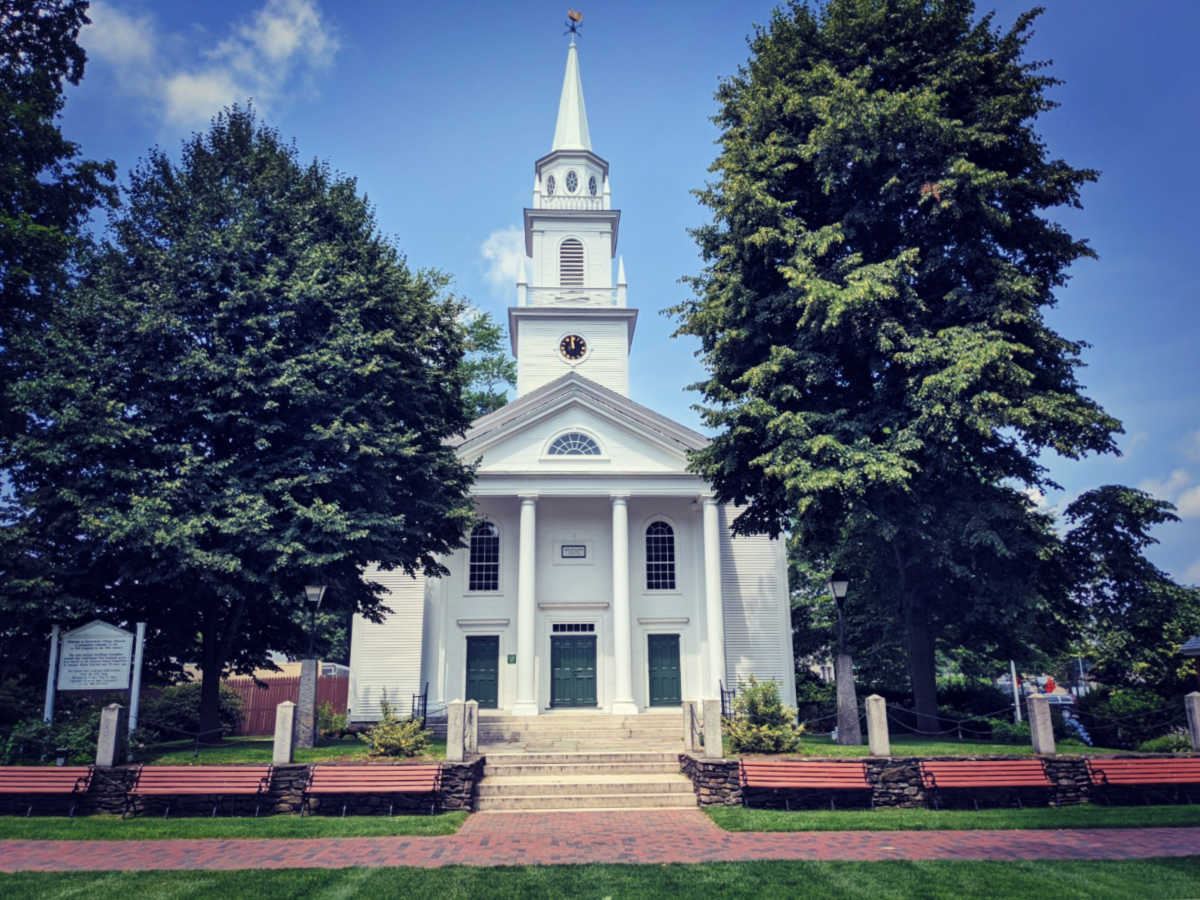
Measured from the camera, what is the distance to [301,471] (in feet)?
55.1

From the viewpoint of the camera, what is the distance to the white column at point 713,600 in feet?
78.6

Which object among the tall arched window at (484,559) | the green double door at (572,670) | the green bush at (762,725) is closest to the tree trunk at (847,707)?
the green bush at (762,725)

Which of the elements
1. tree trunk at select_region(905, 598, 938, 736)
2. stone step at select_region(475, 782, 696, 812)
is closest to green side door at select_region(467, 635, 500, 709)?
stone step at select_region(475, 782, 696, 812)

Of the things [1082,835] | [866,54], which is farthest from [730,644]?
[866,54]

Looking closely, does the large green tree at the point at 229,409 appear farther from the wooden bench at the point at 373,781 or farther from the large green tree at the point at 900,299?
the large green tree at the point at 900,299

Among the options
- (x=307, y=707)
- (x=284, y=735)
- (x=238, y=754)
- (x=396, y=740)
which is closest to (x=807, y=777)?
(x=396, y=740)

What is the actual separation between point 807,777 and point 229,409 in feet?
43.1

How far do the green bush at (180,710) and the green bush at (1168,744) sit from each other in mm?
21194

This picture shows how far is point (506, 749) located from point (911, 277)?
14.6 metres

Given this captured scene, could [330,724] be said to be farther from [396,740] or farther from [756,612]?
[756,612]

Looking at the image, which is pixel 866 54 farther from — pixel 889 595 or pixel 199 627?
pixel 199 627

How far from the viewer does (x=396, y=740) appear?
15.1m

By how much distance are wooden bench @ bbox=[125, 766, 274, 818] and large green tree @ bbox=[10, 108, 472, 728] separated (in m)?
3.72

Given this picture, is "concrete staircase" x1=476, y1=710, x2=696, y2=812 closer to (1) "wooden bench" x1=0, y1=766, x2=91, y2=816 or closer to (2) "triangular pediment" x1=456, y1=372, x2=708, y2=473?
(1) "wooden bench" x1=0, y1=766, x2=91, y2=816
